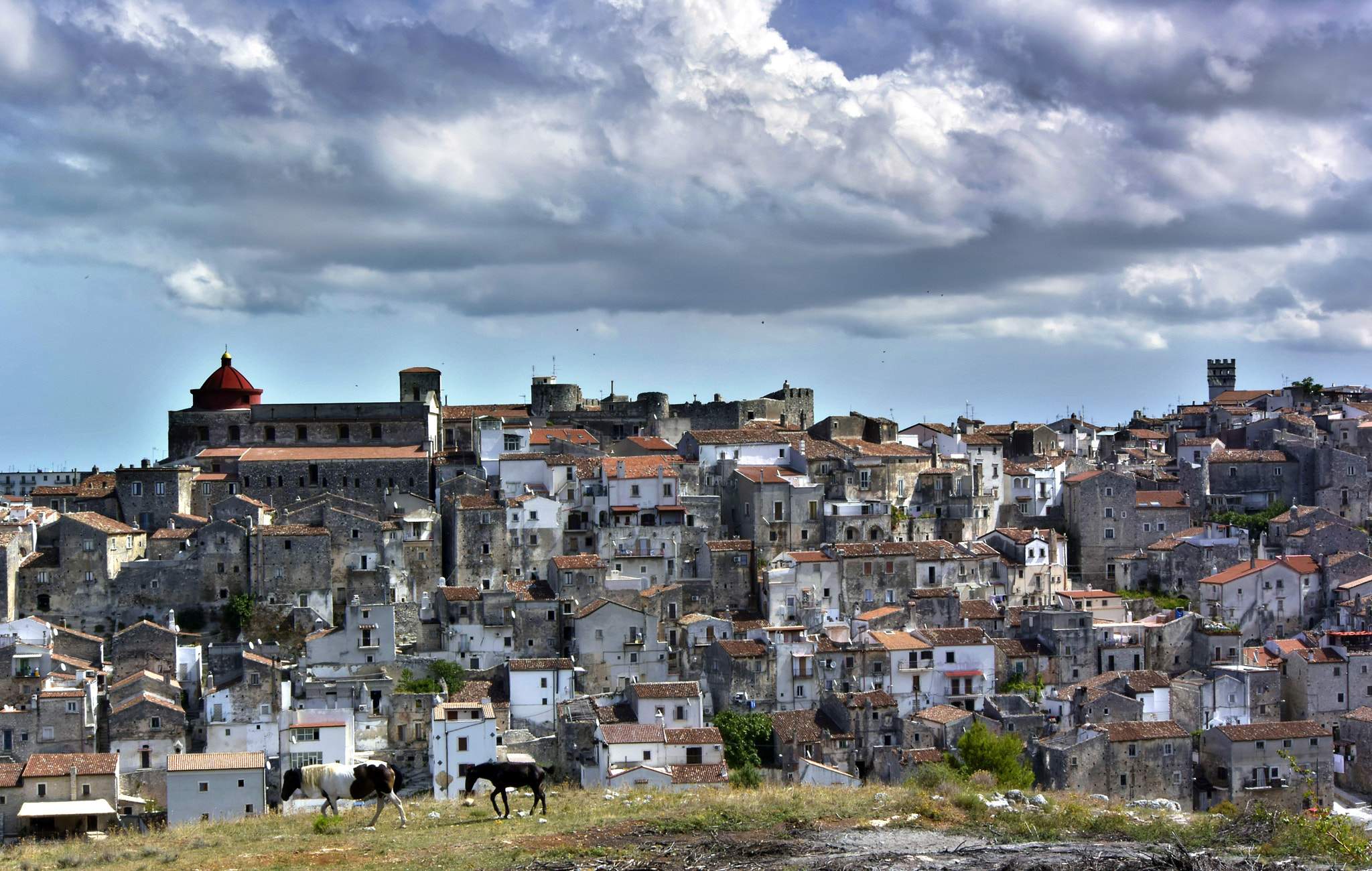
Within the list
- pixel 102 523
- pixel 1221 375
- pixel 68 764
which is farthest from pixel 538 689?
pixel 1221 375

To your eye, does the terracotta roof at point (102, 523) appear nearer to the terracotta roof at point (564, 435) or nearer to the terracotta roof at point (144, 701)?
the terracotta roof at point (144, 701)

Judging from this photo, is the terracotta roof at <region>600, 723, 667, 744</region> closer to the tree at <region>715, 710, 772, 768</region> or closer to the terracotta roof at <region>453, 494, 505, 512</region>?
the tree at <region>715, 710, 772, 768</region>

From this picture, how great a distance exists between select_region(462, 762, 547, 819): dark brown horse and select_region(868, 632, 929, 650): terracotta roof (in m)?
24.1

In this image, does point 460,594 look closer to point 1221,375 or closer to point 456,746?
point 456,746

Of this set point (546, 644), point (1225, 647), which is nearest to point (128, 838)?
point (546, 644)

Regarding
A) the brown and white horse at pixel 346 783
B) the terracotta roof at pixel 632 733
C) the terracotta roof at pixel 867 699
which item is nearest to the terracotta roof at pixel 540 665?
the terracotta roof at pixel 632 733

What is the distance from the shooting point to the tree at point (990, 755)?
3950cm

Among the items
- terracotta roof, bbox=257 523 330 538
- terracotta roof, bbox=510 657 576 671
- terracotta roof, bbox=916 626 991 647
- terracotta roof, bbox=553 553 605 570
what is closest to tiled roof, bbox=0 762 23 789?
terracotta roof, bbox=257 523 330 538

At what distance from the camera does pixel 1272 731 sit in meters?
42.9

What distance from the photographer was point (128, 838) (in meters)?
24.2

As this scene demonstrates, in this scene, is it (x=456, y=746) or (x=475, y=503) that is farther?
(x=475, y=503)

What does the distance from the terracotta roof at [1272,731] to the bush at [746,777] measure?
50.2ft

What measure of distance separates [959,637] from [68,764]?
2722cm

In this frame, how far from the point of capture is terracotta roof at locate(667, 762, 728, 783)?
35938 millimetres
